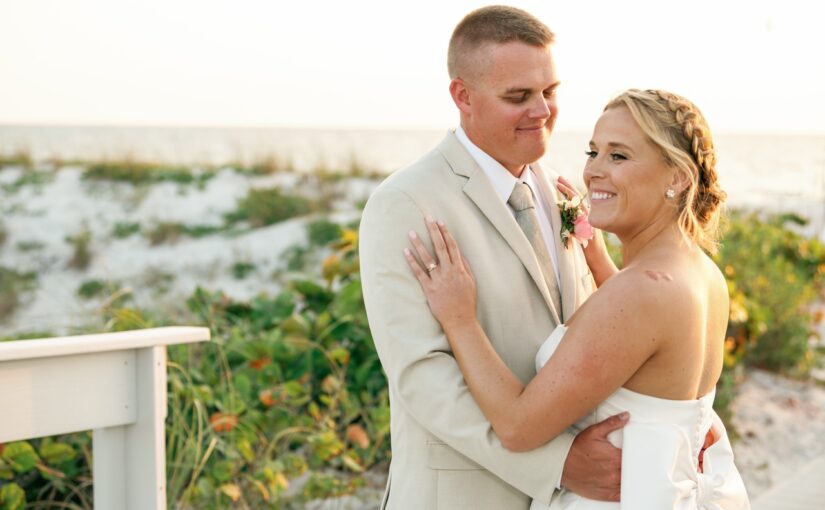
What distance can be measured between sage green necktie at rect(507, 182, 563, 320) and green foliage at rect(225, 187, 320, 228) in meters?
19.0

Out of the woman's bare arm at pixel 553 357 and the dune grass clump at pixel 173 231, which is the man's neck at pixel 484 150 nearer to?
A: the woman's bare arm at pixel 553 357

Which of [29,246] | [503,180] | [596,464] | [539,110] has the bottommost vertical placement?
[29,246]

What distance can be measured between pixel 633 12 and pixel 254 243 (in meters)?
8.11

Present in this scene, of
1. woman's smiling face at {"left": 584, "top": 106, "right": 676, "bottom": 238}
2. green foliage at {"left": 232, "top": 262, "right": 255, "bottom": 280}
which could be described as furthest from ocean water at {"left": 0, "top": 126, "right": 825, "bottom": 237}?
woman's smiling face at {"left": 584, "top": 106, "right": 676, "bottom": 238}

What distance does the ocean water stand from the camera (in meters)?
27.9

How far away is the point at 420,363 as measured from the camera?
8.77 ft

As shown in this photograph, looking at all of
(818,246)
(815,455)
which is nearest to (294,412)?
(815,455)

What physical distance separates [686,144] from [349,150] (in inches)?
997

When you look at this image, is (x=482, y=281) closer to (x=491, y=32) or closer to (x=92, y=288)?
(x=491, y=32)

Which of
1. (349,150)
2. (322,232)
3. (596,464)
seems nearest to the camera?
(596,464)

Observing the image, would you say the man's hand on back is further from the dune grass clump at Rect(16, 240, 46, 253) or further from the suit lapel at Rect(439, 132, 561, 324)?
the dune grass clump at Rect(16, 240, 46, 253)

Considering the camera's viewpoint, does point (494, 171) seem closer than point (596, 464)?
No

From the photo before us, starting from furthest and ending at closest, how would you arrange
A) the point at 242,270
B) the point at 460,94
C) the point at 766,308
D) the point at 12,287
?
the point at 242,270, the point at 12,287, the point at 766,308, the point at 460,94

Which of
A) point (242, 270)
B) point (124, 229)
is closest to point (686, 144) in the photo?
point (242, 270)
